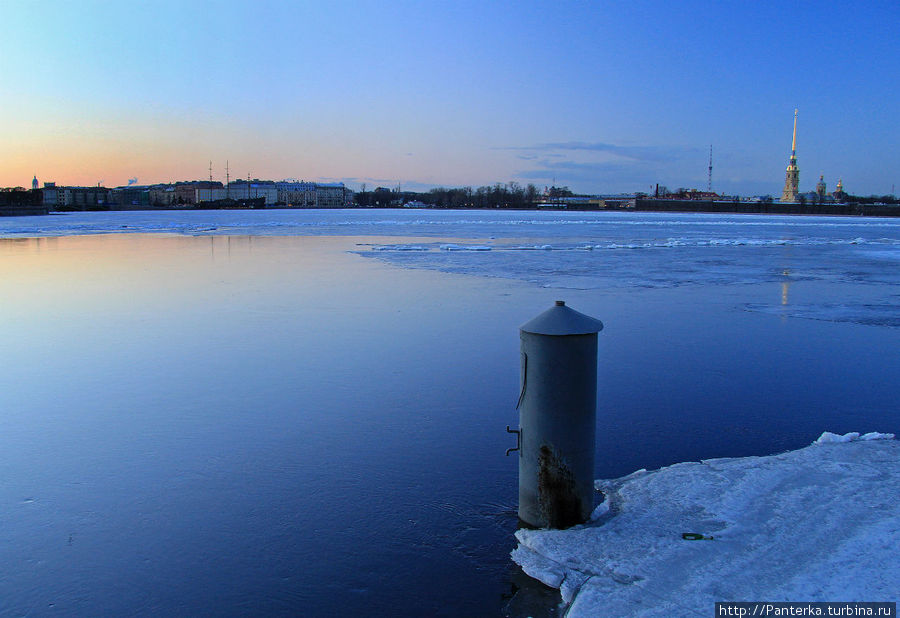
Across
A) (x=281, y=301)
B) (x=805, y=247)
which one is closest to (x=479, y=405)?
(x=281, y=301)

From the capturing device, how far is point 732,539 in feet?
11.2

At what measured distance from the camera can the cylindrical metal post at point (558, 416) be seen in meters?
3.55

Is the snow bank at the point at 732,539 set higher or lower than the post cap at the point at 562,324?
lower

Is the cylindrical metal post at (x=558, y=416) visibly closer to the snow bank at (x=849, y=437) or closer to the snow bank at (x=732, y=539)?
the snow bank at (x=732, y=539)

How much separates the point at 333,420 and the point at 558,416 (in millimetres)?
2350

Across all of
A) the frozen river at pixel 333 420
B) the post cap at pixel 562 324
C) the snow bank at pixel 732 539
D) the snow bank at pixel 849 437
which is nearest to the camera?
the snow bank at pixel 732 539

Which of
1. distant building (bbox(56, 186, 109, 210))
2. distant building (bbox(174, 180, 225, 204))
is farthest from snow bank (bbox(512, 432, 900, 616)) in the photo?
distant building (bbox(174, 180, 225, 204))

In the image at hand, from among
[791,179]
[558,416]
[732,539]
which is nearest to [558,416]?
[558,416]

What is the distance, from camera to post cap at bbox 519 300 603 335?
3.54 m

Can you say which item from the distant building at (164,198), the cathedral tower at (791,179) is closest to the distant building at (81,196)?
the distant building at (164,198)

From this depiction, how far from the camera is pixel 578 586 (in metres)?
3.12

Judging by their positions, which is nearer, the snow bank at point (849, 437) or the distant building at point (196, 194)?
the snow bank at point (849, 437)

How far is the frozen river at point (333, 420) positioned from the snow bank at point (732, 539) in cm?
32

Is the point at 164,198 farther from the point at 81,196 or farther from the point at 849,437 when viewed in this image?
the point at 849,437
